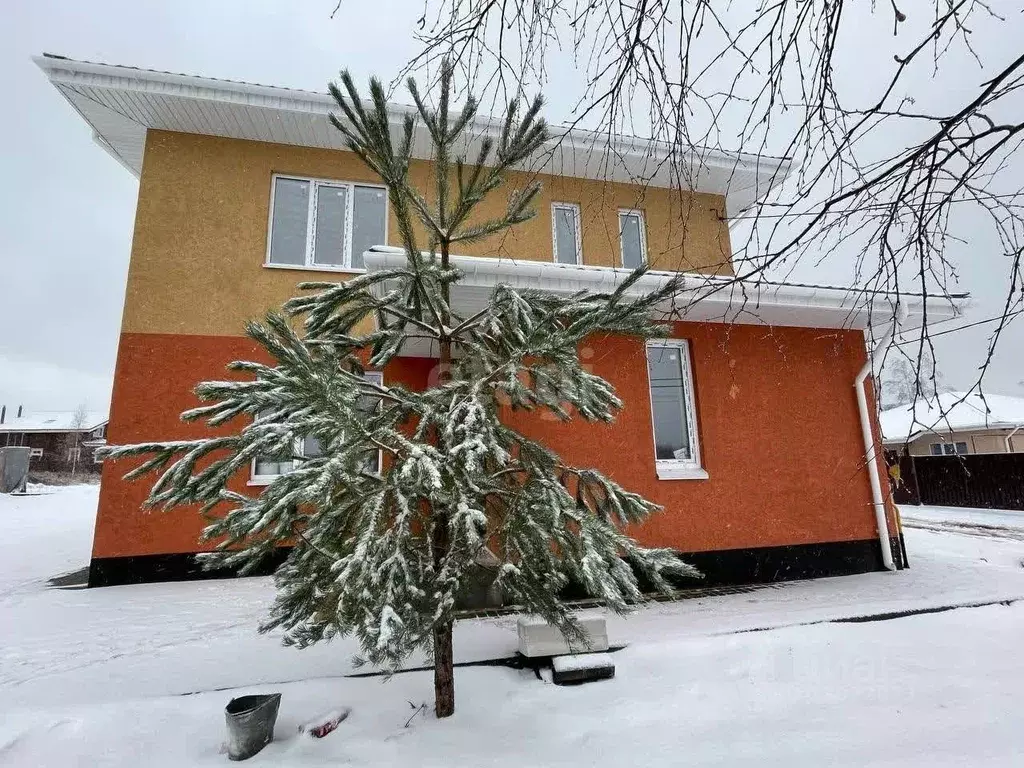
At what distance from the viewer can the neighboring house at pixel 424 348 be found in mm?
5859

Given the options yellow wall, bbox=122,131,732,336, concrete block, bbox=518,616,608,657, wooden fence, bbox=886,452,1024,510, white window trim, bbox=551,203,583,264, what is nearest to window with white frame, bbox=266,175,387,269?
yellow wall, bbox=122,131,732,336

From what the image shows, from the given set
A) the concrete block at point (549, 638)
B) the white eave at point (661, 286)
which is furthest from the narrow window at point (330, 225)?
the concrete block at point (549, 638)

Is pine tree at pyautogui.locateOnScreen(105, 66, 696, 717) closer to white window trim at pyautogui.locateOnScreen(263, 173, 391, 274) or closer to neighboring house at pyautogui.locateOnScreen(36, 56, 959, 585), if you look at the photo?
neighboring house at pyautogui.locateOnScreen(36, 56, 959, 585)

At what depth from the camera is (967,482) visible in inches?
614

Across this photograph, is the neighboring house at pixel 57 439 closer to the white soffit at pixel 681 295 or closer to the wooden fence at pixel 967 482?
the white soffit at pixel 681 295

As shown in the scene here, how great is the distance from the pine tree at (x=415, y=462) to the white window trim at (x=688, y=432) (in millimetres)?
2903

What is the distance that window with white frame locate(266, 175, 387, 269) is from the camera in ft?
24.9

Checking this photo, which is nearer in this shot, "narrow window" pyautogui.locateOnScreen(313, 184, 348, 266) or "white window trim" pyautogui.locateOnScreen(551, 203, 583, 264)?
"narrow window" pyautogui.locateOnScreen(313, 184, 348, 266)

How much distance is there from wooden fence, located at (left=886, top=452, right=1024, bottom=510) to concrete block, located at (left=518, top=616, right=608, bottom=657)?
1283cm

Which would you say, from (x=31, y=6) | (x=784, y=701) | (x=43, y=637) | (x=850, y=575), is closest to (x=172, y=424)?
(x=43, y=637)

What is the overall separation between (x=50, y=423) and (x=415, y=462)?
45.0 meters

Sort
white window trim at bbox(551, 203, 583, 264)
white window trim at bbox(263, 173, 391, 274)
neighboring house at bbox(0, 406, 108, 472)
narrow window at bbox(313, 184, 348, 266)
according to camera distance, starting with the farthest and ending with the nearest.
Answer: neighboring house at bbox(0, 406, 108, 472), white window trim at bbox(551, 203, 583, 264), narrow window at bbox(313, 184, 348, 266), white window trim at bbox(263, 173, 391, 274)

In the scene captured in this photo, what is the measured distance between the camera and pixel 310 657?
12.9ft

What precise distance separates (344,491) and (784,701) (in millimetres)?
2827
